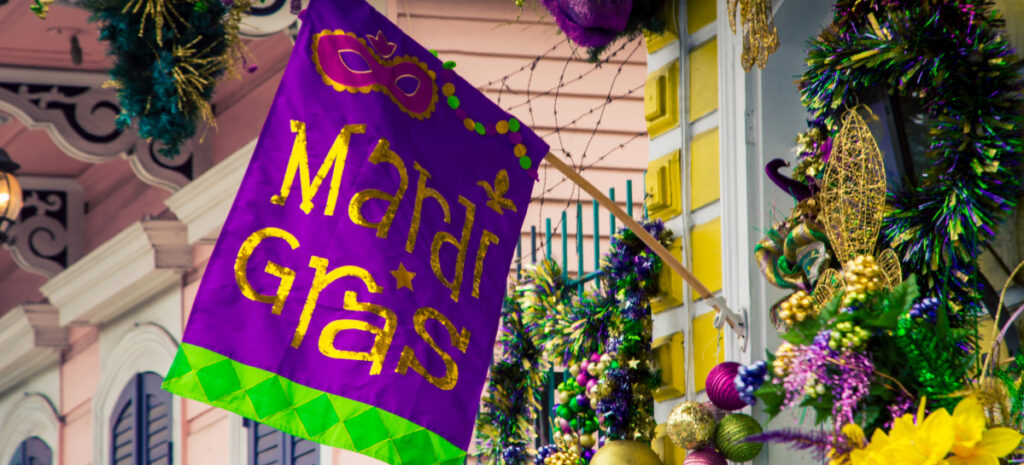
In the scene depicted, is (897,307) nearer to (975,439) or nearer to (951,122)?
(975,439)

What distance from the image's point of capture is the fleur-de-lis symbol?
4.14 metres

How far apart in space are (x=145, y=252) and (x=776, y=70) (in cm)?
526

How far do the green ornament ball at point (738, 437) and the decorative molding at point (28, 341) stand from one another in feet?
23.4

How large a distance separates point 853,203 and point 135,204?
7.29 metres

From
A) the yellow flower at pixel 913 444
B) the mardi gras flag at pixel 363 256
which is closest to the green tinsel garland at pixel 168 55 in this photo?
the mardi gras flag at pixel 363 256

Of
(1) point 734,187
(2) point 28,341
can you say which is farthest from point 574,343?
(2) point 28,341

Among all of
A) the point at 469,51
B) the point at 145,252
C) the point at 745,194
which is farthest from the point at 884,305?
the point at 145,252

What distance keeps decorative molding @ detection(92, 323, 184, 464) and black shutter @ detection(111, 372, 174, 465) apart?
0.17 ft

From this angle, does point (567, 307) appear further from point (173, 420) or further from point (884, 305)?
point (173, 420)

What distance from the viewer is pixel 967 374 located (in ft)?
10.7

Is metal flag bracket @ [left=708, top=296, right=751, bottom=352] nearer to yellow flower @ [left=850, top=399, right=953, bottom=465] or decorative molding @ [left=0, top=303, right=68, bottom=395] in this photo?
yellow flower @ [left=850, top=399, right=953, bottom=465]

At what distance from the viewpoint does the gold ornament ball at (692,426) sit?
13.9 ft

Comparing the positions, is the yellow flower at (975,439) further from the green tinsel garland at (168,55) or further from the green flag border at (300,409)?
the green tinsel garland at (168,55)

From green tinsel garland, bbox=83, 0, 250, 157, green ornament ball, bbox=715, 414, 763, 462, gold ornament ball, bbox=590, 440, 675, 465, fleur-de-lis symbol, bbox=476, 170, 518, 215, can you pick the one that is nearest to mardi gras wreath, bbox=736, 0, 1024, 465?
green ornament ball, bbox=715, 414, 763, 462
